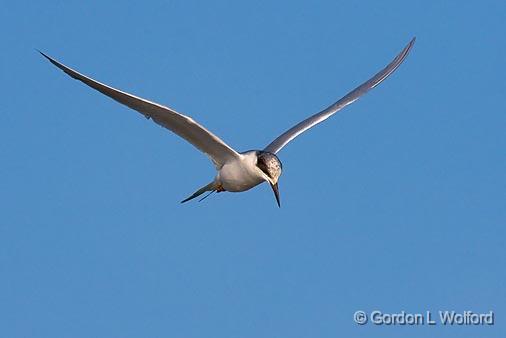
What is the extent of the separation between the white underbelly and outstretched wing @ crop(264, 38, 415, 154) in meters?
1.53

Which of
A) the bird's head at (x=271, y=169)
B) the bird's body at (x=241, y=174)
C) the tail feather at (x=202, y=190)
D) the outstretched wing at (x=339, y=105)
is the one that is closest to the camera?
the bird's head at (x=271, y=169)

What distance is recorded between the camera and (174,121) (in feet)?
60.5

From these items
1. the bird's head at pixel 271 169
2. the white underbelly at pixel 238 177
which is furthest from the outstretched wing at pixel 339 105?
the bird's head at pixel 271 169

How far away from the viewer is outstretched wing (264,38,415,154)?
21.2 meters

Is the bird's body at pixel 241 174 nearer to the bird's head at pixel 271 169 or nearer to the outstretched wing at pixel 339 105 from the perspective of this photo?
the bird's head at pixel 271 169

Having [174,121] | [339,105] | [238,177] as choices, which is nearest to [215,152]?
[238,177]

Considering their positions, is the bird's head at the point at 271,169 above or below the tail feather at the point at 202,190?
below

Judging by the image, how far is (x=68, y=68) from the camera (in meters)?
17.3

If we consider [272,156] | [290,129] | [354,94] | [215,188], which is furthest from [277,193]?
[354,94]

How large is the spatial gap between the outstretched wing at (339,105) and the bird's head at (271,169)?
2.19 metres

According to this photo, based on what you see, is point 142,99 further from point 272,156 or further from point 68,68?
point 272,156

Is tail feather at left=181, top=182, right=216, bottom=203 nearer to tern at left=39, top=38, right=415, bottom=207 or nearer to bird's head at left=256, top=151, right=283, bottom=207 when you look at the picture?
tern at left=39, top=38, right=415, bottom=207

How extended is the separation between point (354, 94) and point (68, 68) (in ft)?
22.8

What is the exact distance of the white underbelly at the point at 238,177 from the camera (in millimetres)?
18875
